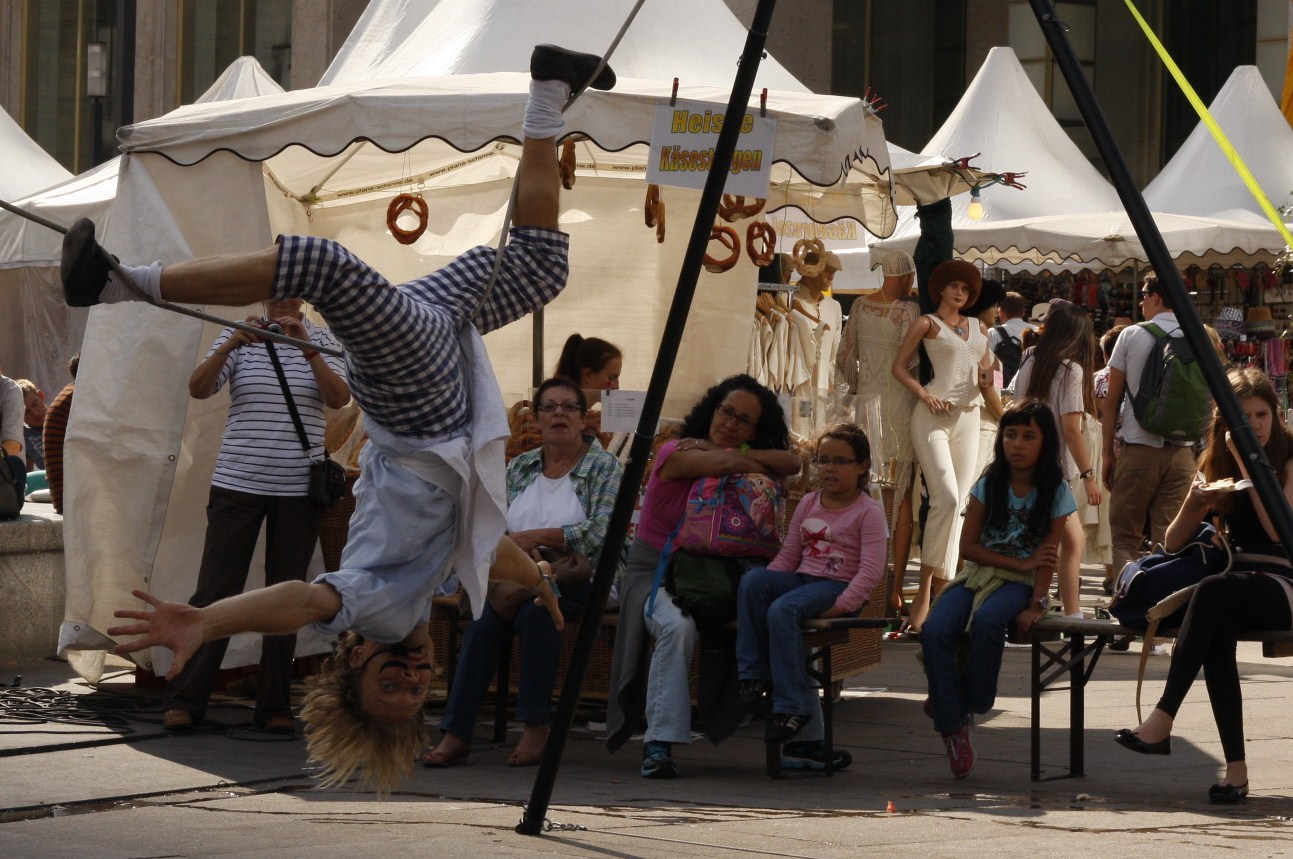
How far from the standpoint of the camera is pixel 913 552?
12.8m

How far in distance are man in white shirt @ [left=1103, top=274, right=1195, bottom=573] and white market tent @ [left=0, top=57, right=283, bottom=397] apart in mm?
9137

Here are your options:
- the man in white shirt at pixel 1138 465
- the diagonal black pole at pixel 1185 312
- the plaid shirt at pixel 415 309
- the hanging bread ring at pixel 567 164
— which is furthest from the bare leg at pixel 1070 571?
the plaid shirt at pixel 415 309

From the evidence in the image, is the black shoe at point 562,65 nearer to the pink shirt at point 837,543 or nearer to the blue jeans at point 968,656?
the pink shirt at point 837,543

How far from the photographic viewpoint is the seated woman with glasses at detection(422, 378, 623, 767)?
7.18 m

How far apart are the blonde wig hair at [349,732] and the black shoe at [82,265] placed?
1260 millimetres

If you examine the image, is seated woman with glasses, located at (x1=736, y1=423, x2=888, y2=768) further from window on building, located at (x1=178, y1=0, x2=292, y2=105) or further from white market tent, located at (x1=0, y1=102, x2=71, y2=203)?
window on building, located at (x1=178, y1=0, x2=292, y2=105)

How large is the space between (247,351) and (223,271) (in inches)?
149

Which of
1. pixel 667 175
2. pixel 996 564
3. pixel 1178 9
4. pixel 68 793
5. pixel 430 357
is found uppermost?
pixel 1178 9

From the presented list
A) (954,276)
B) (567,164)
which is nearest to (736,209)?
(567,164)

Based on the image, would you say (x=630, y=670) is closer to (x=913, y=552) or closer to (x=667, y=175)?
(x=667, y=175)

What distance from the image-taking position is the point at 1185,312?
190 inches

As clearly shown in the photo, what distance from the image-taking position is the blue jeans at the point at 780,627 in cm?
692

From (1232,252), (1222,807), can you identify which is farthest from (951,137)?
(1222,807)

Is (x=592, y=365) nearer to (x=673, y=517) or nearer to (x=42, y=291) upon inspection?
(x=673, y=517)
